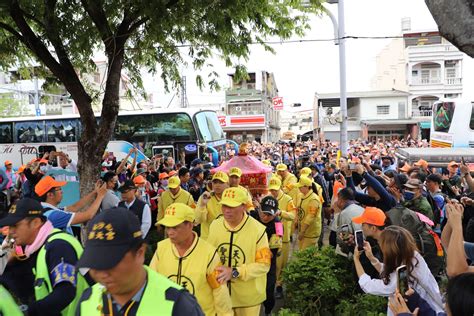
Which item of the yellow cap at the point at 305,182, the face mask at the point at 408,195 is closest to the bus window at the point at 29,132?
the yellow cap at the point at 305,182

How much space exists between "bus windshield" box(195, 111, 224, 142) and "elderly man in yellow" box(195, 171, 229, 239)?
416 inches

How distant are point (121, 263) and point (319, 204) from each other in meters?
5.06

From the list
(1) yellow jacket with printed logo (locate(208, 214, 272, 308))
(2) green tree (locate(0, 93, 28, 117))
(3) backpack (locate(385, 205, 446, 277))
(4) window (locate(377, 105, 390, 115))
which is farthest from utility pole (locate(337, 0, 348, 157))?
(4) window (locate(377, 105, 390, 115))

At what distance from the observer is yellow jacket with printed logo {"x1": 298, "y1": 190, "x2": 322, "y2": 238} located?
6301 mm

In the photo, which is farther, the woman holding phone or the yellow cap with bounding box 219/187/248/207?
the yellow cap with bounding box 219/187/248/207

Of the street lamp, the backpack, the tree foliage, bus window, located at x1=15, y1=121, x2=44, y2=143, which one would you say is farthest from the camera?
bus window, located at x1=15, y1=121, x2=44, y2=143

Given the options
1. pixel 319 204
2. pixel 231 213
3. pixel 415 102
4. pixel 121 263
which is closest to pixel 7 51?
pixel 231 213

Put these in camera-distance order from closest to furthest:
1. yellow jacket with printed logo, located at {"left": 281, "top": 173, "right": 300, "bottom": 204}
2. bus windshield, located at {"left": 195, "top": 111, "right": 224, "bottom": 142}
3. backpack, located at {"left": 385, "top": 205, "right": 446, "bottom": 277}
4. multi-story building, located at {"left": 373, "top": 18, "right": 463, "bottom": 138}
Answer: backpack, located at {"left": 385, "top": 205, "right": 446, "bottom": 277}, yellow jacket with printed logo, located at {"left": 281, "top": 173, "right": 300, "bottom": 204}, bus windshield, located at {"left": 195, "top": 111, "right": 224, "bottom": 142}, multi-story building, located at {"left": 373, "top": 18, "right": 463, "bottom": 138}

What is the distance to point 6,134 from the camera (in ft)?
55.9

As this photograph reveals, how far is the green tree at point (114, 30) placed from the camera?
18.2 feet

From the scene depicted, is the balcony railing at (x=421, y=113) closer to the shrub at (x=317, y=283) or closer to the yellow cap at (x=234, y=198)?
the shrub at (x=317, y=283)

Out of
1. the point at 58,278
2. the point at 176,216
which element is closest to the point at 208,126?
the point at 176,216

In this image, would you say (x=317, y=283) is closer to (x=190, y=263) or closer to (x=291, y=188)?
(x=190, y=263)

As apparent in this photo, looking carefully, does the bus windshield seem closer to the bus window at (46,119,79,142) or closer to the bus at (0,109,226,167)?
the bus at (0,109,226,167)
